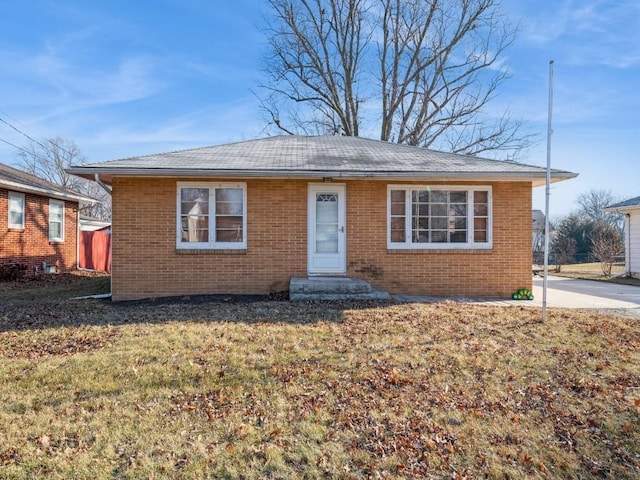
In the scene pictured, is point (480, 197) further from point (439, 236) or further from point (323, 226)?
Result: point (323, 226)

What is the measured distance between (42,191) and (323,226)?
1214 centimetres

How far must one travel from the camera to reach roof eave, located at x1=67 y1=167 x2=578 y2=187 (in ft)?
28.5

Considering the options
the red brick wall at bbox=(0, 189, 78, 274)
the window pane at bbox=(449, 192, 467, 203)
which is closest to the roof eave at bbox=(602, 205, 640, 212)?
the window pane at bbox=(449, 192, 467, 203)

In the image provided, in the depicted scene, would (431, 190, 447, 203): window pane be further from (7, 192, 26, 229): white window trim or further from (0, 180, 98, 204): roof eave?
(7, 192, 26, 229): white window trim

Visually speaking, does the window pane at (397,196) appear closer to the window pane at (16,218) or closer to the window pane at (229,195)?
the window pane at (229,195)

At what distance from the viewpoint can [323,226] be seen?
9.79 m

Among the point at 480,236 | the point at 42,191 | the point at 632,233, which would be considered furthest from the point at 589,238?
the point at 42,191

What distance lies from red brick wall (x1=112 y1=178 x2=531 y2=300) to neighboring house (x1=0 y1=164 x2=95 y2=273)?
7906 mm

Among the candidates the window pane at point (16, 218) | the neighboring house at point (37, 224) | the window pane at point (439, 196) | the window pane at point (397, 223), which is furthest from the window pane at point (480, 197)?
the window pane at point (16, 218)

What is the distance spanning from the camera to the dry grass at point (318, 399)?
9.93ft

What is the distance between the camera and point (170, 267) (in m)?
9.42

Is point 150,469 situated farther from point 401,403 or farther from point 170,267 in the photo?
point 170,267

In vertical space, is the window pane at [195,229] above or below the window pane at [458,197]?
below

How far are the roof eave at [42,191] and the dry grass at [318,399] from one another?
9997mm
